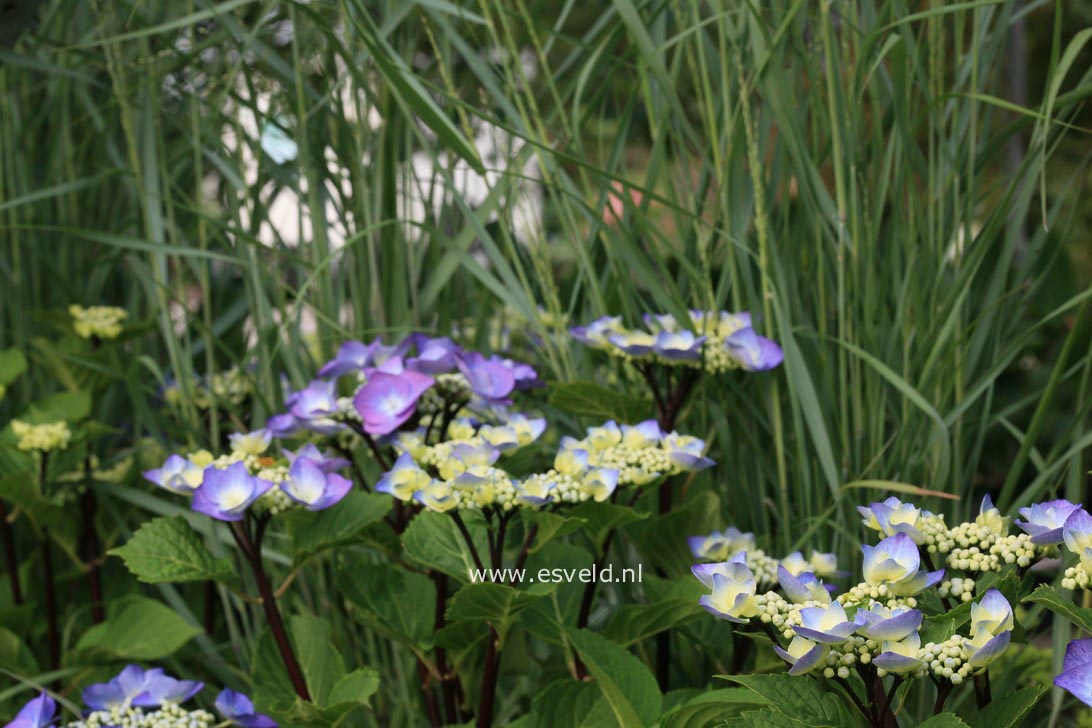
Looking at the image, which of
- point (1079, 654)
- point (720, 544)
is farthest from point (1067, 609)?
point (720, 544)

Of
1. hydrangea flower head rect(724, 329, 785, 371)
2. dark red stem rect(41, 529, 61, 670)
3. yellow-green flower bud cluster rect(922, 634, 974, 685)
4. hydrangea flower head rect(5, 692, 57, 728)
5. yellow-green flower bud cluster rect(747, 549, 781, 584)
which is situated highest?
hydrangea flower head rect(724, 329, 785, 371)

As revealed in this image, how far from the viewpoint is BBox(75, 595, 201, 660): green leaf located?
3.04ft

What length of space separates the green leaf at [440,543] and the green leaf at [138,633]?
0.27 m

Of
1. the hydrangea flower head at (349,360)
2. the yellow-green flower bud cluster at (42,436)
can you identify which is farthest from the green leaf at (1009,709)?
the yellow-green flower bud cluster at (42,436)

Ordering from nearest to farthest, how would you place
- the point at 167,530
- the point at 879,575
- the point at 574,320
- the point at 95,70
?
the point at 879,575
the point at 167,530
the point at 574,320
the point at 95,70

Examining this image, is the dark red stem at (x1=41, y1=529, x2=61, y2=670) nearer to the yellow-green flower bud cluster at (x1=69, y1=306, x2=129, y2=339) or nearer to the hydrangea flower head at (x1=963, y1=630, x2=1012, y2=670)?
the yellow-green flower bud cluster at (x1=69, y1=306, x2=129, y2=339)

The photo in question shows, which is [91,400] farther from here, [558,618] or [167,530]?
[558,618]

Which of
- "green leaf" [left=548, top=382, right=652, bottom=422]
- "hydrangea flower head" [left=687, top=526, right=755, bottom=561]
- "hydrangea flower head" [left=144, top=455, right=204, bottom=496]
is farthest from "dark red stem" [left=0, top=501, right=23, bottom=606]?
"hydrangea flower head" [left=687, top=526, right=755, bottom=561]

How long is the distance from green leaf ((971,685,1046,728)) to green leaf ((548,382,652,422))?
0.40 metres

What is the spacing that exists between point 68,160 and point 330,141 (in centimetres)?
36

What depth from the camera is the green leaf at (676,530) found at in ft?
2.79

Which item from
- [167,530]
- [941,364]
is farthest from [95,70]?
[941,364]

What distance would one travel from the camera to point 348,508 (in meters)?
0.80

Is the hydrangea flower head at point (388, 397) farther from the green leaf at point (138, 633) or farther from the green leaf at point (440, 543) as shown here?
the green leaf at point (138, 633)
